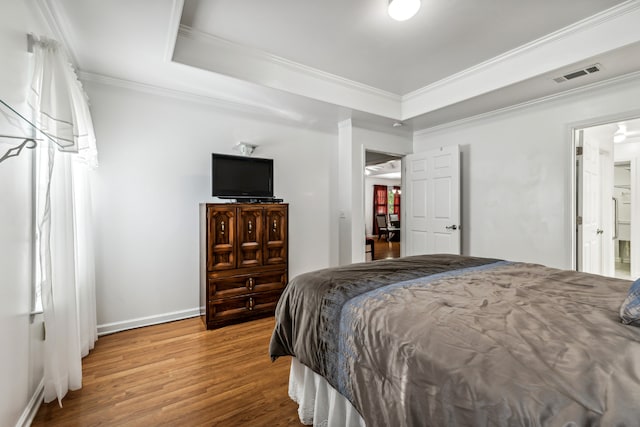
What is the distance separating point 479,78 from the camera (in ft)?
10.3

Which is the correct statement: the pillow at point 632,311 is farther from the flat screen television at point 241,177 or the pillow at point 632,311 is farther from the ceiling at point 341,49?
the flat screen television at point 241,177

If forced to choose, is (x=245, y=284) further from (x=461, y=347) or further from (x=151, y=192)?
(x=461, y=347)

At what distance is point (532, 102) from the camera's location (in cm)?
337

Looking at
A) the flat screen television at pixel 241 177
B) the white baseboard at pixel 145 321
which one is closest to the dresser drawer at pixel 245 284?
the white baseboard at pixel 145 321

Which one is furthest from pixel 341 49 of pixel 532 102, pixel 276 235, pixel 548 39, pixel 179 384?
pixel 179 384

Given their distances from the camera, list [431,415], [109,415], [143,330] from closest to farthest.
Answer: [431,415] → [109,415] → [143,330]

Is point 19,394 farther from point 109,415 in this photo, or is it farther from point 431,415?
point 431,415

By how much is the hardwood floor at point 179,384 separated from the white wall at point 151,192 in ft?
1.51

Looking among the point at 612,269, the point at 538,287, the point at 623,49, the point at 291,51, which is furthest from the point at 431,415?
the point at 612,269

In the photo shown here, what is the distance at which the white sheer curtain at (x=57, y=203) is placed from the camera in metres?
1.66

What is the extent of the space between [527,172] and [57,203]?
450 centimetres

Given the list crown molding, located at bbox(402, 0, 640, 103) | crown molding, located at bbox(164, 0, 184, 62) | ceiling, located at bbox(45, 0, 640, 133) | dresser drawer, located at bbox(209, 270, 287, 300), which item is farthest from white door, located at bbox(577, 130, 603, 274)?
crown molding, located at bbox(164, 0, 184, 62)

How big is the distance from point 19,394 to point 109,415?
1.53 feet

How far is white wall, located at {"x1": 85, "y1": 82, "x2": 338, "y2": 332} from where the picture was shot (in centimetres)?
292
